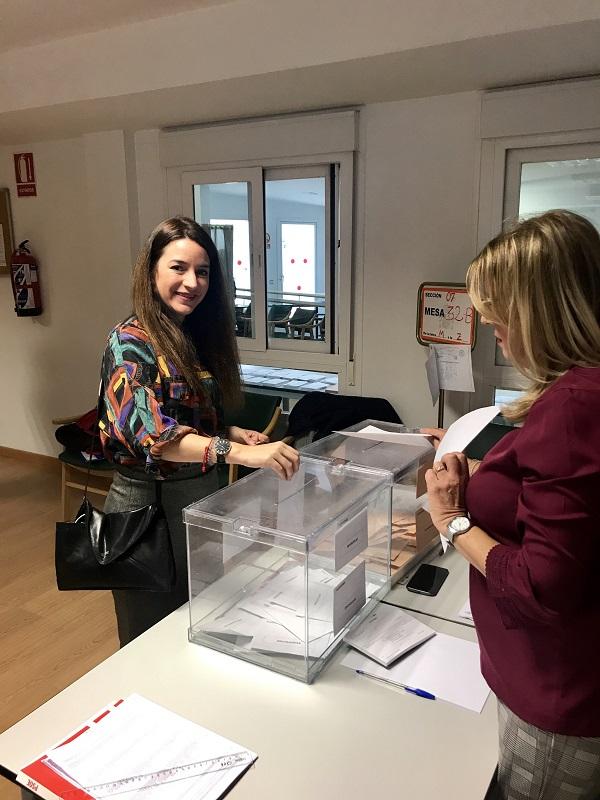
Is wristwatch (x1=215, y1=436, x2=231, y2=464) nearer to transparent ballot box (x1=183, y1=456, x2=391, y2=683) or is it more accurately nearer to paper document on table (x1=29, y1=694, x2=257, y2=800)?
transparent ballot box (x1=183, y1=456, x2=391, y2=683)

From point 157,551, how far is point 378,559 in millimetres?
551

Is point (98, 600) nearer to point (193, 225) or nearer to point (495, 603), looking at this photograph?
point (193, 225)

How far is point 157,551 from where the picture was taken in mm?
1616

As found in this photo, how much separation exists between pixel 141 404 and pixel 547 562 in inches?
40.4

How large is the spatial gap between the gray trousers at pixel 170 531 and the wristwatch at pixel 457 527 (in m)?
0.86

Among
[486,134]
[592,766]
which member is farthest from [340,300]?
[592,766]

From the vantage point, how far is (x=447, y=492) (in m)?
1.09

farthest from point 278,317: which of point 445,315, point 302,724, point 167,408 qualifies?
point 302,724

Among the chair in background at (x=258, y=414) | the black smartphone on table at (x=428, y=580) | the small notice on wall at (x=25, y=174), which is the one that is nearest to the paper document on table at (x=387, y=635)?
the black smartphone on table at (x=428, y=580)

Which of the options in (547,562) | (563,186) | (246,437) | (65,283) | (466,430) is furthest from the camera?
(65,283)

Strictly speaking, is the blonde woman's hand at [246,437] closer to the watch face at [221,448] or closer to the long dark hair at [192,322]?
the long dark hair at [192,322]

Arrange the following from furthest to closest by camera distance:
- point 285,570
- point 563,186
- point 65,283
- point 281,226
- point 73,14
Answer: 1. point 65,283
2. point 281,226
3. point 563,186
4. point 73,14
5. point 285,570

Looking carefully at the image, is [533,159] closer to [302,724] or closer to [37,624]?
[302,724]

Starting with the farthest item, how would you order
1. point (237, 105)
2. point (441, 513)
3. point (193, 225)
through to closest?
point (237, 105)
point (193, 225)
point (441, 513)
